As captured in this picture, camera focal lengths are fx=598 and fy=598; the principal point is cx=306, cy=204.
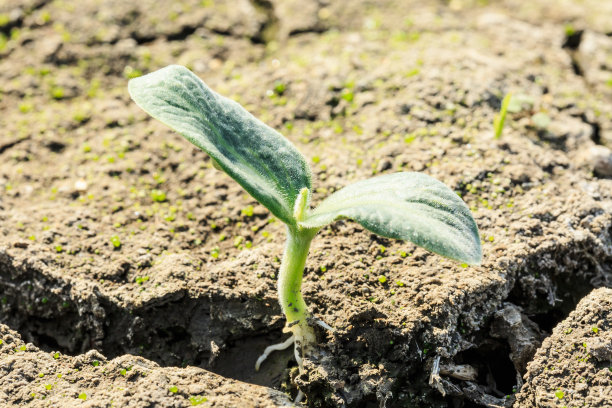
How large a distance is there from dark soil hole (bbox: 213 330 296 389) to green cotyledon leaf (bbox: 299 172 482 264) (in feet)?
1.52

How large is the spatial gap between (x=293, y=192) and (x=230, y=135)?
210mm

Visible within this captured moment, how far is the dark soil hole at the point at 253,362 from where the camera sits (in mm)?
1613

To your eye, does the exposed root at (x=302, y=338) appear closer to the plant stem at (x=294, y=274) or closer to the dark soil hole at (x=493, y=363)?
the plant stem at (x=294, y=274)

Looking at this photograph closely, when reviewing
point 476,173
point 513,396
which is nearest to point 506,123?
point 476,173

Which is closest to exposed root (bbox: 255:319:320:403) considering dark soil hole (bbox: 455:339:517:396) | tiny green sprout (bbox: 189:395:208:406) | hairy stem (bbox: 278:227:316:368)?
hairy stem (bbox: 278:227:316:368)

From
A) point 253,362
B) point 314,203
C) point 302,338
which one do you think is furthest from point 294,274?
point 314,203

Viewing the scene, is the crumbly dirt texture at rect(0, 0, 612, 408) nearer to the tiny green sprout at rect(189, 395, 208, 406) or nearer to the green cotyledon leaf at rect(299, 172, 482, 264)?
the tiny green sprout at rect(189, 395, 208, 406)

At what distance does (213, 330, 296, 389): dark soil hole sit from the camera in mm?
1613

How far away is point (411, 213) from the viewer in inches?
→ 49.4

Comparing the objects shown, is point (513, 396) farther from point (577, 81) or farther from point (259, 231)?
point (577, 81)

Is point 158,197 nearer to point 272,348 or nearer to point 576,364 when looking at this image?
point 272,348

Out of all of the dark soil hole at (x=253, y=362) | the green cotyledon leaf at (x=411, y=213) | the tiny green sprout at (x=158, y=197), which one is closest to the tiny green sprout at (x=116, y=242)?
the tiny green sprout at (x=158, y=197)

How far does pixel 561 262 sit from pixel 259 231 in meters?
0.91

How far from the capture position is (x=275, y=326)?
1.67 m
